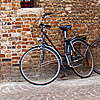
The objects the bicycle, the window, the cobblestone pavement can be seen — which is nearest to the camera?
the cobblestone pavement

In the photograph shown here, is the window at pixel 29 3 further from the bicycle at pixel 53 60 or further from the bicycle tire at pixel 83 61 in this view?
the bicycle tire at pixel 83 61

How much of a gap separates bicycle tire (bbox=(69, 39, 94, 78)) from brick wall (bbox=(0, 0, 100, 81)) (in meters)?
0.40

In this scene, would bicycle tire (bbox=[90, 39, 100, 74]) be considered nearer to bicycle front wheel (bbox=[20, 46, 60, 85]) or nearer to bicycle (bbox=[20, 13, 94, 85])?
bicycle (bbox=[20, 13, 94, 85])

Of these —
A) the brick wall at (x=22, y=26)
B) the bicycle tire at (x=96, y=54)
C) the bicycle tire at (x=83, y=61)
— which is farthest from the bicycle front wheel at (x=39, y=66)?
the bicycle tire at (x=96, y=54)

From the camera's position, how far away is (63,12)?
478 centimetres

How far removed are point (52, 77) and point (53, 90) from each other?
2.72 feet

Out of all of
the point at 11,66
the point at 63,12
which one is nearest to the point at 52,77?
the point at 11,66

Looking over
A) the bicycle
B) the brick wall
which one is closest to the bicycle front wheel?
the bicycle

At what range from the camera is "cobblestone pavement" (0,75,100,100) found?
3.44 metres

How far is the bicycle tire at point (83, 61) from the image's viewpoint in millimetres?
4662

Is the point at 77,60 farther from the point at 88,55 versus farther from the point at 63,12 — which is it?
the point at 63,12

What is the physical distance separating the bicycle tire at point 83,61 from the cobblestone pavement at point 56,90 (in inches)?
10.5

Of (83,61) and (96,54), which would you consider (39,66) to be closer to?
(83,61)

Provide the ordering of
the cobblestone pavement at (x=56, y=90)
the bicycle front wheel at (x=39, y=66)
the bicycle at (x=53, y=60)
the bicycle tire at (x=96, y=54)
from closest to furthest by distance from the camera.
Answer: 1. the cobblestone pavement at (x=56, y=90)
2. the bicycle at (x=53, y=60)
3. the bicycle front wheel at (x=39, y=66)
4. the bicycle tire at (x=96, y=54)
